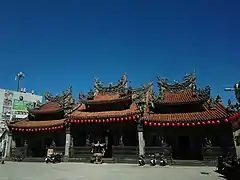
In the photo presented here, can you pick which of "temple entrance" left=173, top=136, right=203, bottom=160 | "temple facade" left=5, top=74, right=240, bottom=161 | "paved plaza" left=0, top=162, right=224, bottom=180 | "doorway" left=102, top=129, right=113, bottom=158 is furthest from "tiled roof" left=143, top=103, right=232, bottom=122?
"paved plaza" left=0, top=162, right=224, bottom=180

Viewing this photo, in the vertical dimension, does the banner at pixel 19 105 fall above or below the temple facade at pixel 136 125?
above

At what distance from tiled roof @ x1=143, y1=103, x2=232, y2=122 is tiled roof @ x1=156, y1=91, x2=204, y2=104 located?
128 centimetres

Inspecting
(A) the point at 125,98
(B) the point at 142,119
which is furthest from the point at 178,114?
(A) the point at 125,98

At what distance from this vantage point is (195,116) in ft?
70.3

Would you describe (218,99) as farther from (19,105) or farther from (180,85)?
(19,105)

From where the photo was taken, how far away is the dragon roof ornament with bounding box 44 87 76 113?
87.7ft

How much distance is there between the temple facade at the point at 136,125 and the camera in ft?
68.0

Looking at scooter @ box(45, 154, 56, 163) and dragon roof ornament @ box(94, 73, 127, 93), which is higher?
dragon roof ornament @ box(94, 73, 127, 93)

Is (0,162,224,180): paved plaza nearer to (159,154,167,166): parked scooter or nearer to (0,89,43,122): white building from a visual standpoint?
(159,154,167,166): parked scooter

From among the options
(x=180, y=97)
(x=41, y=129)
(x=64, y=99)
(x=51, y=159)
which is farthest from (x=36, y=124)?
(x=180, y=97)

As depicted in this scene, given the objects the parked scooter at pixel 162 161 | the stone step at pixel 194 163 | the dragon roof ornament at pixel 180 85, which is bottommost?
the stone step at pixel 194 163

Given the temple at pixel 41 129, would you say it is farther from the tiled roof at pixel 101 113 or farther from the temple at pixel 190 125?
the temple at pixel 190 125

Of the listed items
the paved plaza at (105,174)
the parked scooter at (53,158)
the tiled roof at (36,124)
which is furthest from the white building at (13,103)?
the paved plaza at (105,174)

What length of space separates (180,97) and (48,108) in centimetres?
1591
